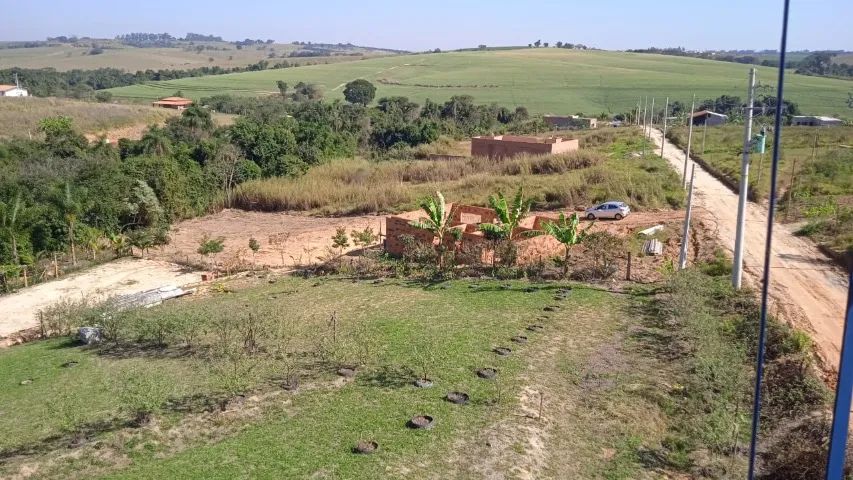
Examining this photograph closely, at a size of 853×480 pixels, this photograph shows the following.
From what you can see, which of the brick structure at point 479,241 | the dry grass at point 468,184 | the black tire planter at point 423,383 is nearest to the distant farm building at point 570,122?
the dry grass at point 468,184

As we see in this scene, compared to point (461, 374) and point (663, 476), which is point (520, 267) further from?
point (663, 476)

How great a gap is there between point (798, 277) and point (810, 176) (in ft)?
42.9

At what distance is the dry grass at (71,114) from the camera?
4634 cm

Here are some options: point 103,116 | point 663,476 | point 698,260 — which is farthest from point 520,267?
point 103,116

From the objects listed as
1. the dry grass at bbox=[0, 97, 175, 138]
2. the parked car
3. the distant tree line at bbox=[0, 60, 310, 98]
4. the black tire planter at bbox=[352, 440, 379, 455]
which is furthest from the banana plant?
the distant tree line at bbox=[0, 60, 310, 98]

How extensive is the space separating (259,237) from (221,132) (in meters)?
18.0

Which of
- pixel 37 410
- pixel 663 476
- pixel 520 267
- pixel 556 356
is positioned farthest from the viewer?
pixel 520 267

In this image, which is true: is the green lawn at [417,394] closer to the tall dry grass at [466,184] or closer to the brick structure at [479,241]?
the brick structure at [479,241]

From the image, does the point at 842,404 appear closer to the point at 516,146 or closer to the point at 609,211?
the point at 609,211

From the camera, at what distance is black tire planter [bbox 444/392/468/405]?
32.2ft

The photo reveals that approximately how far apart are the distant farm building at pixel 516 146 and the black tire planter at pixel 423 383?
94.7ft

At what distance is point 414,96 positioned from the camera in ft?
296

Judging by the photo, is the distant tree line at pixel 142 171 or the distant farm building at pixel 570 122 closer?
the distant tree line at pixel 142 171

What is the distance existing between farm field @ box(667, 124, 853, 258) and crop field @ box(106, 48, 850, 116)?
31.4 m
